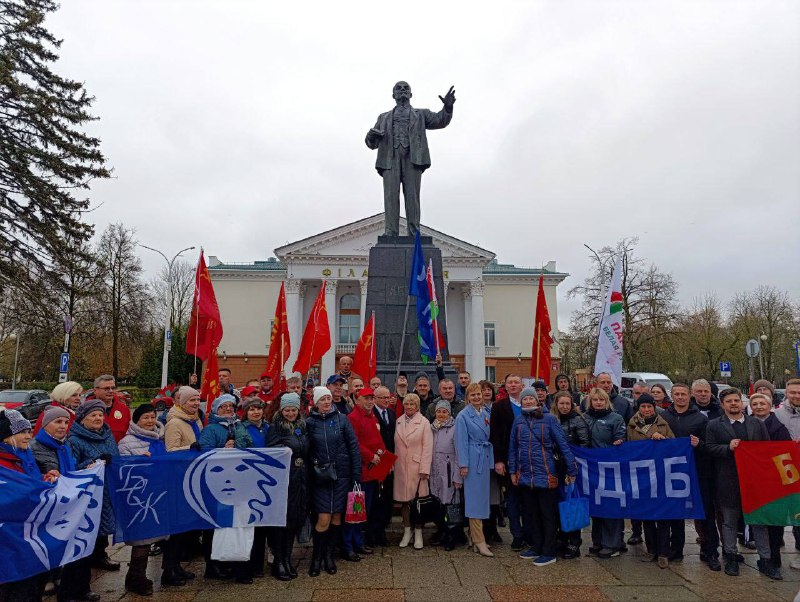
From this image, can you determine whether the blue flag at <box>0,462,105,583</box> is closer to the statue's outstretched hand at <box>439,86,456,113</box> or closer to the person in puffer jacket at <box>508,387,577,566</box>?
the person in puffer jacket at <box>508,387,577,566</box>

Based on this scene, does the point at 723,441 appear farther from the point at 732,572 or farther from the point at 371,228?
the point at 371,228

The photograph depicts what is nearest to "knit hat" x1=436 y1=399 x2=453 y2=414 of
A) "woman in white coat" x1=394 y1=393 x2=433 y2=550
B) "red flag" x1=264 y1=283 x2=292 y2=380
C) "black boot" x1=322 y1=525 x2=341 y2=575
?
"woman in white coat" x1=394 y1=393 x2=433 y2=550

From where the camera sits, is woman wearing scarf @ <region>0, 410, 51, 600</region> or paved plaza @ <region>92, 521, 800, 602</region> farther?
paved plaza @ <region>92, 521, 800, 602</region>

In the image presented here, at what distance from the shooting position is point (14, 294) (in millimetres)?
18469

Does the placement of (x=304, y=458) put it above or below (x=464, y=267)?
below

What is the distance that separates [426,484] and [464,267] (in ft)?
128

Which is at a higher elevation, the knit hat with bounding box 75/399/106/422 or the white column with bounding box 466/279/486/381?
the white column with bounding box 466/279/486/381

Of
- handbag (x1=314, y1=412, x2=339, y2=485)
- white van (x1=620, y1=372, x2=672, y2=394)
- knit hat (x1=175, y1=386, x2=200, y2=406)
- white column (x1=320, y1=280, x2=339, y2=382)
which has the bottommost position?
handbag (x1=314, y1=412, x2=339, y2=485)

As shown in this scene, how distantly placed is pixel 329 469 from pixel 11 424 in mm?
2730

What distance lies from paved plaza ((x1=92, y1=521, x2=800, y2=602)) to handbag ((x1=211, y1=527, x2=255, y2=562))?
0.27 metres

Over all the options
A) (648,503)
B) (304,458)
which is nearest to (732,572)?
(648,503)

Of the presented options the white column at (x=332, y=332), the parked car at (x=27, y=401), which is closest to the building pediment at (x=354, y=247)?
the white column at (x=332, y=332)

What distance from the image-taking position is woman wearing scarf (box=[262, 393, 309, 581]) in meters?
5.37

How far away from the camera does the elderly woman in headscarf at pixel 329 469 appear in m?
5.46
